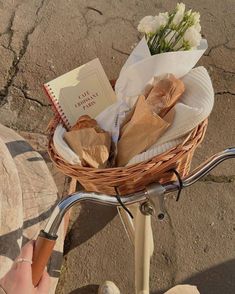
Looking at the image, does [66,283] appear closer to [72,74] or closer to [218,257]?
[218,257]

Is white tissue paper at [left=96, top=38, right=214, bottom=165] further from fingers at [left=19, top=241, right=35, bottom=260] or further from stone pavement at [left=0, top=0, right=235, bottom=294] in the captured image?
stone pavement at [left=0, top=0, right=235, bottom=294]

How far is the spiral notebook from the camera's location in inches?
52.5

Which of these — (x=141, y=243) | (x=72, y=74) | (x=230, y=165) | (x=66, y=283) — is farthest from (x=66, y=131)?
(x=230, y=165)

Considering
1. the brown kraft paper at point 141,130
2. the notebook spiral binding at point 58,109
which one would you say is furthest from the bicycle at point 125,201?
the notebook spiral binding at point 58,109

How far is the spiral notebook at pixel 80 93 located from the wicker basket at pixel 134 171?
4.8 inches

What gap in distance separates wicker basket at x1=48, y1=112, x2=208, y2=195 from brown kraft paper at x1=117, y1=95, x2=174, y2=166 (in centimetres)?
6

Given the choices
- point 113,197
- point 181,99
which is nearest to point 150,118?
point 181,99

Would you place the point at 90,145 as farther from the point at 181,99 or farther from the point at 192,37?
the point at 192,37

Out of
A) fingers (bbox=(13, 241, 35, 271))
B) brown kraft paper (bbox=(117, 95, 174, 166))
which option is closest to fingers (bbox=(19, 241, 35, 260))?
fingers (bbox=(13, 241, 35, 271))

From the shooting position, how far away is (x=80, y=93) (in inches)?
53.3

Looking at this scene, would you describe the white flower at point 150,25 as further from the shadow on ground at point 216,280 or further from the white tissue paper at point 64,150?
the shadow on ground at point 216,280

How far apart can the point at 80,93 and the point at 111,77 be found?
155 centimetres

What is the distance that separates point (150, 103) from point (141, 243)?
2.33 feet

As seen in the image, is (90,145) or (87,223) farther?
(87,223)
